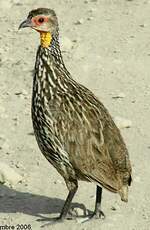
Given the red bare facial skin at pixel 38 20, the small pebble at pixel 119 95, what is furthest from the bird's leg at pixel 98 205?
the small pebble at pixel 119 95

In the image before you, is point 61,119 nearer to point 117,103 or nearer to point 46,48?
point 46,48

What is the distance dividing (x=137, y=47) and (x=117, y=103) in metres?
1.68

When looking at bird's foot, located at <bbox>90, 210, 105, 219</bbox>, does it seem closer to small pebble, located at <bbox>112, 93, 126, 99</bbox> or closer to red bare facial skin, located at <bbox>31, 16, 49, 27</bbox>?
red bare facial skin, located at <bbox>31, 16, 49, 27</bbox>

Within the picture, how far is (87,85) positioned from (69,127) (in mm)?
3419

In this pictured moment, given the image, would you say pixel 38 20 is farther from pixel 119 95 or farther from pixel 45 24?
pixel 119 95

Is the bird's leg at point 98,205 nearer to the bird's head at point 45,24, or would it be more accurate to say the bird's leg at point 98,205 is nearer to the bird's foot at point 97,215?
the bird's foot at point 97,215

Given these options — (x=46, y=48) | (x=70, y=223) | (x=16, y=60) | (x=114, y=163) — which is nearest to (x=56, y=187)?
(x=70, y=223)

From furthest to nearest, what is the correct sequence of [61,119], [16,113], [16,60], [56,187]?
[16,60], [16,113], [56,187], [61,119]

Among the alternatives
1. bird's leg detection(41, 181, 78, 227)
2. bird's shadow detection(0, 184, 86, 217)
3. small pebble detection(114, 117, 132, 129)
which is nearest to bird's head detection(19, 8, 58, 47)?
bird's leg detection(41, 181, 78, 227)

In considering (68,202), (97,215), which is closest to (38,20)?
(68,202)

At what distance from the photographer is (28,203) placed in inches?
337

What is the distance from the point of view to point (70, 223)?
27.0 ft

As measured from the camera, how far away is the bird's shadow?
843cm

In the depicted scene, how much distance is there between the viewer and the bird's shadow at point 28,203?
8.43 meters
